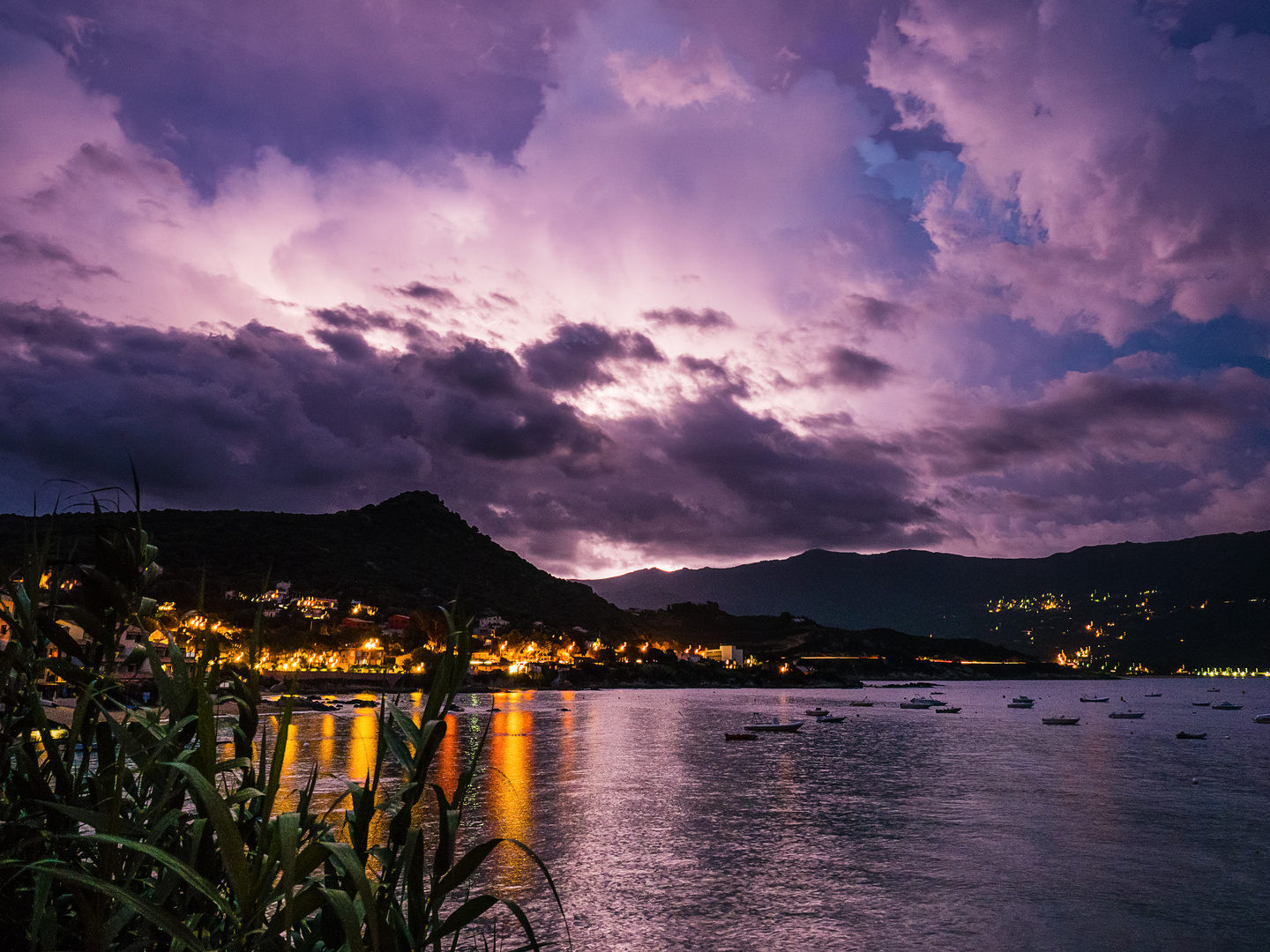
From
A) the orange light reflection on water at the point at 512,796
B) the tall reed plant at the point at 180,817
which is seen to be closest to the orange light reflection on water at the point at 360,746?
the orange light reflection on water at the point at 512,796

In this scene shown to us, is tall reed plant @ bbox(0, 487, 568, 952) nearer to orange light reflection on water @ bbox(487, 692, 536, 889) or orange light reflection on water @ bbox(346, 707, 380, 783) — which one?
orange light reflection on water @ bbox(487, 692, 536, 889)

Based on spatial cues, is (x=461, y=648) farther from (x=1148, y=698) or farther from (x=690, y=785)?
(x=1148, y=698)

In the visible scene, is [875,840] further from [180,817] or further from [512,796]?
[180,817]

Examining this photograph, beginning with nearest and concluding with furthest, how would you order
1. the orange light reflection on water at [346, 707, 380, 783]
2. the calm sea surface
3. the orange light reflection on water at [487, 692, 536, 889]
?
the calm sea surface → the orange light reflection on water at [487, 692, 536, 889] → the orange light reflection on water at [346, 707, 380, 783]

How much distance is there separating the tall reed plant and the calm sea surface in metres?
10.9

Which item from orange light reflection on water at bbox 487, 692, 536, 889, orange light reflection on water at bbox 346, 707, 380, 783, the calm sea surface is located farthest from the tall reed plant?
orange light reflection on water at bbox 346, 707, 380, 783

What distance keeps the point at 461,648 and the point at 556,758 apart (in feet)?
168

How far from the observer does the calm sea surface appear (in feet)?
60.0

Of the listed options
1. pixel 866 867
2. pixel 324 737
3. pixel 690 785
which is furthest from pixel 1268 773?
pixel 324 737

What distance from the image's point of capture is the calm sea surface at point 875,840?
18281 mm

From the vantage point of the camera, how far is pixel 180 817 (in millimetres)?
3561

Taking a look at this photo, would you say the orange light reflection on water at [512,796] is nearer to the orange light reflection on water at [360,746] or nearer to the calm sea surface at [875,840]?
the calm sea surface at [875,840]

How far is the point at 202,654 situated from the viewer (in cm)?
356

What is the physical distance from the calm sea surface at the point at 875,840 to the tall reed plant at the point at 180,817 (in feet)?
35.7
